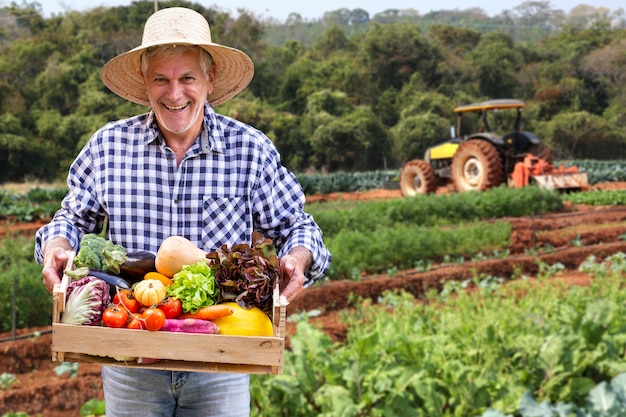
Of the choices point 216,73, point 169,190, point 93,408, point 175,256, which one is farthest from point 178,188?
point 93,408

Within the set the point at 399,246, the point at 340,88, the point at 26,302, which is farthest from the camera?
the point at 340,88

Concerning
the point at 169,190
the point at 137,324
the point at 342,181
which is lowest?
the point at 342,181

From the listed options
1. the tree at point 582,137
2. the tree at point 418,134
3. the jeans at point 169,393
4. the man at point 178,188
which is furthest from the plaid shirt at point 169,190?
the tree at point 582,137

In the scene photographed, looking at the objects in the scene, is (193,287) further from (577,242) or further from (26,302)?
(577,242)

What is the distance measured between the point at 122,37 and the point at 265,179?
31.5 m

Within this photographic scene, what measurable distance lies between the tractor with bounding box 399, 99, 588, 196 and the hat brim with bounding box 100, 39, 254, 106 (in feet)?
40.8

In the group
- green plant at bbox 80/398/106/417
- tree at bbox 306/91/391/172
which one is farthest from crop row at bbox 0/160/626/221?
green plant at bbox 80/398/106/417

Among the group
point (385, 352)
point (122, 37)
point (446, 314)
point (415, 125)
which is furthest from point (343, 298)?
point (122, 37)

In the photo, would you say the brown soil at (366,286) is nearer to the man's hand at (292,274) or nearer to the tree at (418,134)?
the man's hand at (292,274)

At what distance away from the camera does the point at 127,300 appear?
1631 mm

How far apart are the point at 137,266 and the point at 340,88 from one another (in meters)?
31.2

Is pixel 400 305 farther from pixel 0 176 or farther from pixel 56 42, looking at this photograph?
pixel 56 42

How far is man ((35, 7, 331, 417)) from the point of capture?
1884 mm

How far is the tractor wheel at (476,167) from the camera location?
14.1 meters
